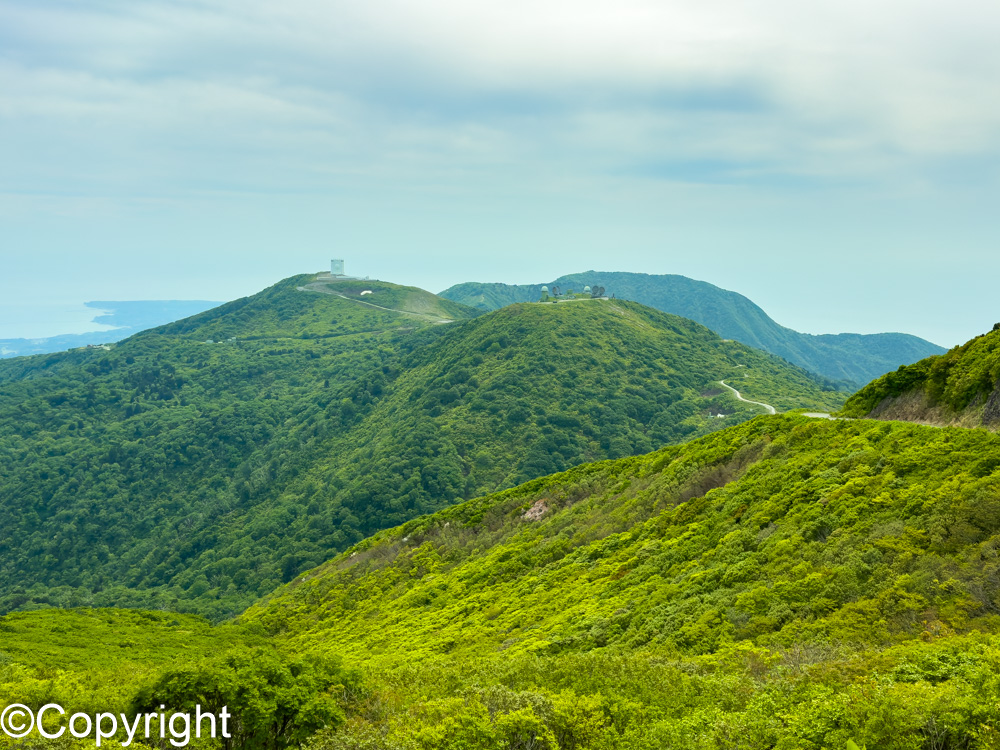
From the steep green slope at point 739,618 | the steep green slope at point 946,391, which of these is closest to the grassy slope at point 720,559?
the steep green slope at point 739,618

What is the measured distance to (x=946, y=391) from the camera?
37.9 meters

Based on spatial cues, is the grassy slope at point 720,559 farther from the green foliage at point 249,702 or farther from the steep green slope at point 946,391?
the green foliage at point 249,702

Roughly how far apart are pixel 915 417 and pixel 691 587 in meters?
19.5

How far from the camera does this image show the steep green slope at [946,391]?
34281 millimetres

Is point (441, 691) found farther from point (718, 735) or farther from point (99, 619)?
point (99, 619)

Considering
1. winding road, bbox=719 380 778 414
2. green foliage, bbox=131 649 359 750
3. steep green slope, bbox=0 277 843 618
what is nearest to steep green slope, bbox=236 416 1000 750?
green foliage, bbox=131 649 359 750

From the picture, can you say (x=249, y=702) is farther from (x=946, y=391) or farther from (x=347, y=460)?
(x=347, y=460)

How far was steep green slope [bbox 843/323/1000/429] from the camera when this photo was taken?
34.3 meters

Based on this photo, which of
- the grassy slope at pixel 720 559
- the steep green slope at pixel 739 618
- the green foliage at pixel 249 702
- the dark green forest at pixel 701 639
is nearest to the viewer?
the steep green slope at pixel 739 618

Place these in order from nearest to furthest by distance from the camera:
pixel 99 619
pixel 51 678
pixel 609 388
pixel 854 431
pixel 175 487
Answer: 1. pixel 51 678
2. pixel 854 431
3. pixel 99 619
4. pixel 609 388
5. pixel 175 487

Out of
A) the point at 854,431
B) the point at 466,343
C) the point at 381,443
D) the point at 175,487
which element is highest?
the point at 466,343

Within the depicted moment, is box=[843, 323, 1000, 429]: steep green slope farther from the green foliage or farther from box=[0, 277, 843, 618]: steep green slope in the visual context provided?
box=[0, 277, 843, 618]: steep green slope

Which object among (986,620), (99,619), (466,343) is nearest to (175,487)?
(466,343)

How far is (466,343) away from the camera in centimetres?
19450
